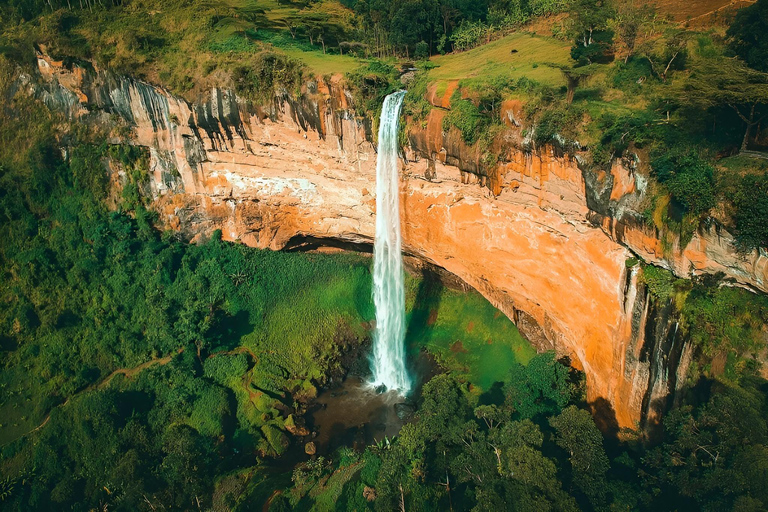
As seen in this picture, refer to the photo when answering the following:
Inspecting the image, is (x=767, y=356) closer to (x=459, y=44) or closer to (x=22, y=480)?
(x=459, y=44)

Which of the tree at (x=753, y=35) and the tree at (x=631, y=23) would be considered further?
the tree at (x=631, y=23)

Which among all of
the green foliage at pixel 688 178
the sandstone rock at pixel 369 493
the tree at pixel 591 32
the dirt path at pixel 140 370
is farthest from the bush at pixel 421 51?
the sandstone rock at pixel 369 493

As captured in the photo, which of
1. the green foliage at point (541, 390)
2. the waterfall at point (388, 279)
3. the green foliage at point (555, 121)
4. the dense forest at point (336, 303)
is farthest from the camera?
the waterfall at point (388, 279)

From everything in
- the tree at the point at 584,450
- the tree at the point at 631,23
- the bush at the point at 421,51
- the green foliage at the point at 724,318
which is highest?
the tree at the point at 631,23

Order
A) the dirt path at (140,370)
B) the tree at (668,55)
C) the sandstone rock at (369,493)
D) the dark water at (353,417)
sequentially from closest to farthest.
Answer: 1. the sandstone rock at (369,493)
2. the tree at (668,55)
3. the dark water at (353,417)
4. the dirt path at (140,370)

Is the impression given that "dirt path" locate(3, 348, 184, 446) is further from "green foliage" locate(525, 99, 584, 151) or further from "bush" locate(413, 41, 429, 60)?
"bush" locate(413, 41, 429, 60)

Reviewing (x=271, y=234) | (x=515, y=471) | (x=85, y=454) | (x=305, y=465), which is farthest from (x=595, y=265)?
(x=85, y=454)

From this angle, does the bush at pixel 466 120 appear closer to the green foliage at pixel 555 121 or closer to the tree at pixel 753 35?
the green foliage at pixel 555 121

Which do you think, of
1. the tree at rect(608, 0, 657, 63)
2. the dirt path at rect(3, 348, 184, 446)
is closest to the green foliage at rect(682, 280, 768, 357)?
the tree at rect(608, 0, 657, 63)
